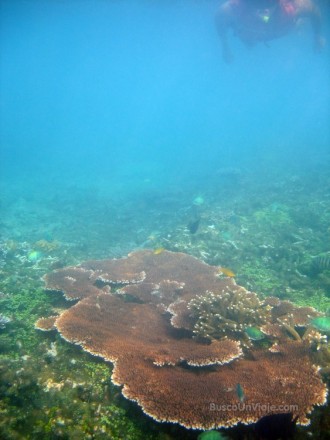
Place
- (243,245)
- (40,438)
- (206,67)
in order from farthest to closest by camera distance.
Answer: (206,67) → (243,245) → (40,438)

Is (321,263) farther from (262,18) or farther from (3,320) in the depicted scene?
(262,18)

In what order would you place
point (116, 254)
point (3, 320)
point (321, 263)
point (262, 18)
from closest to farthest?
point (3, 320) → point (321, 263) → point (116, 254) → point (262, 18)

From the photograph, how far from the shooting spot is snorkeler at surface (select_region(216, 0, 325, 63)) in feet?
47.6

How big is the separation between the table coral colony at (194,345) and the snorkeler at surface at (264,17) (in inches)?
597

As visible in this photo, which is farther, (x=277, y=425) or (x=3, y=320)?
(x=3, y=320)

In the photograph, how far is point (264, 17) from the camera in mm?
15102

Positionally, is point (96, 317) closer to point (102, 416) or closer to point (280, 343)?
point (102, 416)

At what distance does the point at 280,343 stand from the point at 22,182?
39.7 m

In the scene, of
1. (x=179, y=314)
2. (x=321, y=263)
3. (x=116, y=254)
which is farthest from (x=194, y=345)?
(x=116, y=254)

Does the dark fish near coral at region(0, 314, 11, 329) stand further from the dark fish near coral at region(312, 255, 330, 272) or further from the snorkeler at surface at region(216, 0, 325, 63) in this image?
the snorkeler at surface at region(216, 0, 325, 63)

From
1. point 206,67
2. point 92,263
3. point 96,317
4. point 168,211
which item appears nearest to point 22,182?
point 168,211

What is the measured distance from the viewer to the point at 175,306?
20.7ft

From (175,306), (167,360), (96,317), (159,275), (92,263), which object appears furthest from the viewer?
(92,263)

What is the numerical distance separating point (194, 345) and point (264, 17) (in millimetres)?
17628
